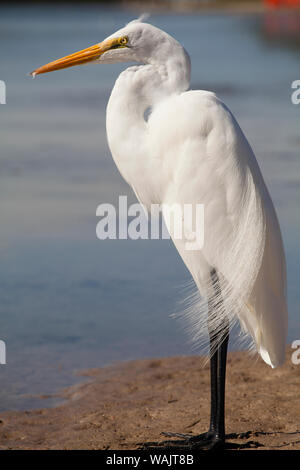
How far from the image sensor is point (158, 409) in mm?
3350

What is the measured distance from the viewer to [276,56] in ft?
54.0

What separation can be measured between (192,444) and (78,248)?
2.41m

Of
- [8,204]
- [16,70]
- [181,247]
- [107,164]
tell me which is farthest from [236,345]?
[16,70]

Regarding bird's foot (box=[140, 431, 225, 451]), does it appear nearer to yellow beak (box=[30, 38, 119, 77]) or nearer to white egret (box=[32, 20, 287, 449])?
white egret (box=[32, 20, 287, 449])

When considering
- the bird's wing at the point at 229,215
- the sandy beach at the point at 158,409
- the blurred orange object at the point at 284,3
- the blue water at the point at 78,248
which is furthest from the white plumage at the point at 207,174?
the blurred orange object at the point at 284,3

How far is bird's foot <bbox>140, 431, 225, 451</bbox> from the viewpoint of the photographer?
2979 millimetres

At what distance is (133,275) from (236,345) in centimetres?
95

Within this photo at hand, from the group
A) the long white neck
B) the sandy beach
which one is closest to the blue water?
the sandy beach

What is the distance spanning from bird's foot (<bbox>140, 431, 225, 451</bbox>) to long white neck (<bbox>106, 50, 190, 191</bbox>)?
1091mm

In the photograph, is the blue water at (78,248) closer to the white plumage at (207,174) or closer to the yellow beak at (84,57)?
the white plumage at (207,174)

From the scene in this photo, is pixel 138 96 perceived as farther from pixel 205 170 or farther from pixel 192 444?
pixel 192 444

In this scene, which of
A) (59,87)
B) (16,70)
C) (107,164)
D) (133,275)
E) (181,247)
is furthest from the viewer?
(16,70)

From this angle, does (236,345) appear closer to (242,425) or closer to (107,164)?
(242,425)

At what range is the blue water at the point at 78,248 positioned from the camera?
3.94 metres
